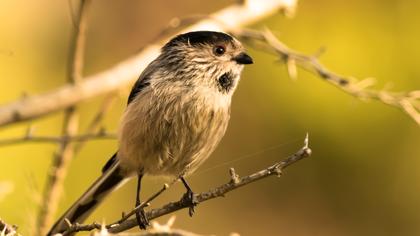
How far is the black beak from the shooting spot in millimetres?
4613

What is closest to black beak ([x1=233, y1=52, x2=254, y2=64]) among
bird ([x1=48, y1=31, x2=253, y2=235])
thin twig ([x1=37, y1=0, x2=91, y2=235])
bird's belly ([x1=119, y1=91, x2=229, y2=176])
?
bird ([x1=48, y1=31, x2=253, y2=235])

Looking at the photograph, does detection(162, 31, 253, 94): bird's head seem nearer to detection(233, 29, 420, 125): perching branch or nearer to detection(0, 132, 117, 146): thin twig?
detection(233, 29, 420, 125): perching branch

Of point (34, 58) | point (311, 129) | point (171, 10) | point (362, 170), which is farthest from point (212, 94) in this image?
point (171, 10)

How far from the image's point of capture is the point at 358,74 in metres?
5.84

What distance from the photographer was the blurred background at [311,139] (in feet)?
18.7

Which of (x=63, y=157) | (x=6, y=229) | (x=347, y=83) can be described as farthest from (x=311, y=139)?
(x=6, y=229)

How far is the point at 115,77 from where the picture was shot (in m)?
4.58

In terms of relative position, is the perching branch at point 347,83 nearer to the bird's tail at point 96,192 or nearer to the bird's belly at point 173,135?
the bird's belly at point 173,135

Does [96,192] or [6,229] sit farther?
[96,192]

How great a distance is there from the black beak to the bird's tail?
3.23ft

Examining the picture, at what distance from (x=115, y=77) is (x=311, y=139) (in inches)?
65.3

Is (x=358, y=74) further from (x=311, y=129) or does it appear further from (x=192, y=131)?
(x=192, y=131)

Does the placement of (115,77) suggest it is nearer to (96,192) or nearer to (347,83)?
(96,192)

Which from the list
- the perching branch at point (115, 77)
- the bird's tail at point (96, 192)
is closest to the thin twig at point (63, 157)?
the perching branch at point (115, 77)
